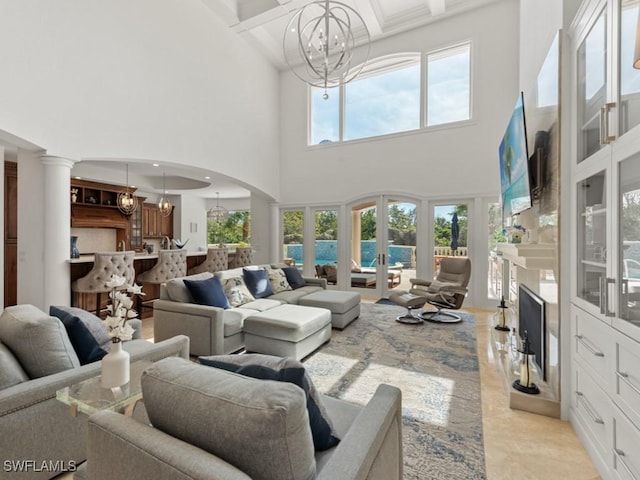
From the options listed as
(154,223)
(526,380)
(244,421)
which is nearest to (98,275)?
(244,421)

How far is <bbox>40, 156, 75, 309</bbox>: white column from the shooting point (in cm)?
369

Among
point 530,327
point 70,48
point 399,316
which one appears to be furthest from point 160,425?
point 70,48

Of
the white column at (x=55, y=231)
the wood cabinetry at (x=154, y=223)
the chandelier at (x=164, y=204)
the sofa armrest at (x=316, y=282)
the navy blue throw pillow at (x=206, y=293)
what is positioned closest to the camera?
the navy blue throw pillow at (x=206, y=293)

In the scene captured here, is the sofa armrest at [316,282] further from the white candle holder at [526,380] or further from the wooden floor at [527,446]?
the white candle holder at [526,380]

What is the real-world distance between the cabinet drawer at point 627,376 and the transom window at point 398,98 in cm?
532

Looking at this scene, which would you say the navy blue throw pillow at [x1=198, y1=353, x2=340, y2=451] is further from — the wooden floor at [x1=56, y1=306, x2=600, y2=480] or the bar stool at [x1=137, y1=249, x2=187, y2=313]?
the bar stool at [x1=137, y1=249, x2=187, y2=313]

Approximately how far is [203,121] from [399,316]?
4797 millimetres

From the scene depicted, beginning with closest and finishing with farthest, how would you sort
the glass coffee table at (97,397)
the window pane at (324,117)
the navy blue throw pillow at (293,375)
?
the navy blue throw pillow at (293,375), the glass coffee table at (97,397), the window pane at (324,117)

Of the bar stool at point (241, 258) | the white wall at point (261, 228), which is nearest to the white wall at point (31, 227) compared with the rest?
the bar stool at point (241, 258)

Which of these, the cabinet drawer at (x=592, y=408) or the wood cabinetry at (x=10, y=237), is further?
the wood cabinetry at (x=10, y=237)

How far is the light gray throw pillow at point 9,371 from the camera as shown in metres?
1.43

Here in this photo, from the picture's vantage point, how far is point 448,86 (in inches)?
241

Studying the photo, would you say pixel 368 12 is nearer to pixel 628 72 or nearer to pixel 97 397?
pixel 628 72

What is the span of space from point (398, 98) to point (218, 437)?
23.2 ft
